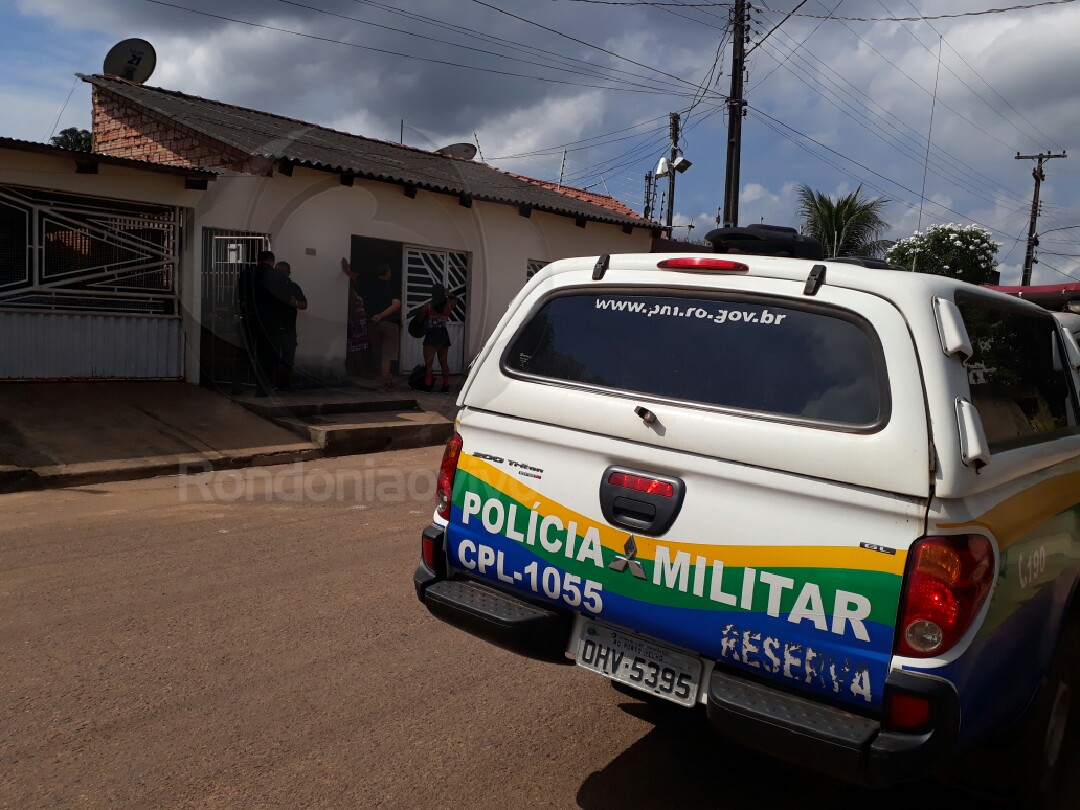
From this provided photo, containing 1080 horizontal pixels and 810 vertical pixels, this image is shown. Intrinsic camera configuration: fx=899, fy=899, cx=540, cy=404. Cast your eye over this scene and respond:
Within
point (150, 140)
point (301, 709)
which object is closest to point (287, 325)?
point (150, 140)

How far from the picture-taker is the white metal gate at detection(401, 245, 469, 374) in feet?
47.9

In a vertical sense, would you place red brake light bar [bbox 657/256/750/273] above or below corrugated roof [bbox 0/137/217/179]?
below

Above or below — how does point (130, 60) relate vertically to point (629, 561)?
above

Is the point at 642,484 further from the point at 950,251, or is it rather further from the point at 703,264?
the point at 950,251

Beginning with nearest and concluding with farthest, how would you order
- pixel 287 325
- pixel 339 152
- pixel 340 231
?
pixel 287 325
pixel 340 231
pixel 339 152

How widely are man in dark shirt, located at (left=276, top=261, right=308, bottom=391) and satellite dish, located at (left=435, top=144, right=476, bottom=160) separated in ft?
26.0

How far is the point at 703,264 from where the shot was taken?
305cm

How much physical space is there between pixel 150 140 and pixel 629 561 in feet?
42.7

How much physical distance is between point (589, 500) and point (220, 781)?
1.56 metres

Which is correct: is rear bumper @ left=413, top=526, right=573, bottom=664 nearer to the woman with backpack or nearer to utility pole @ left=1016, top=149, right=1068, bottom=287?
the woman with backpack

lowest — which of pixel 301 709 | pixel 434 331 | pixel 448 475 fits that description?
pixel 301 709

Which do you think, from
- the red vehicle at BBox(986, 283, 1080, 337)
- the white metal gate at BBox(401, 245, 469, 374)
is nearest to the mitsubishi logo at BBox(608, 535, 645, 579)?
the red vehicle at BBox(986, 283, 1080, 337)

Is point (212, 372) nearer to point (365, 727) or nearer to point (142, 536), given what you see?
point (142, 536)

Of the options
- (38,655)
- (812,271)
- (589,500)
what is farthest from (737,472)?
(38,655)
